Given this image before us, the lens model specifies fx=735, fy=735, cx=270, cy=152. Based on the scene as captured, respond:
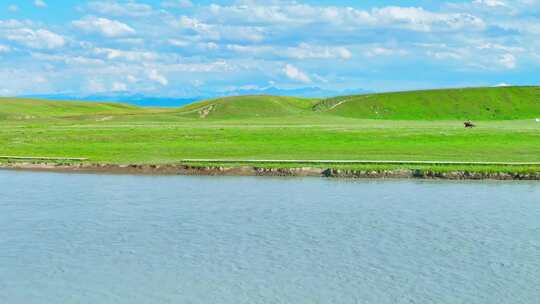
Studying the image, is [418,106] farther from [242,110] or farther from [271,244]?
[271,244]

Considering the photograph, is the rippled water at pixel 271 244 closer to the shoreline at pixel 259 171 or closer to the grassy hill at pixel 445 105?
the shoreline at pixel 259 171

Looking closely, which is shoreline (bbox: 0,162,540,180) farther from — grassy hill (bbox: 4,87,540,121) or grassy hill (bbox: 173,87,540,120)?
grassy hill (bbox: 173,87,540,120)

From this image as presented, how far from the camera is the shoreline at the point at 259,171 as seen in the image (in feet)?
150

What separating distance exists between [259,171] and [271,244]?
21.6m

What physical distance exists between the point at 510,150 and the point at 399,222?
98.1ft

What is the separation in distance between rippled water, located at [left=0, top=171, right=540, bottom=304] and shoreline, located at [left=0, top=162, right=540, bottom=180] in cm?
315

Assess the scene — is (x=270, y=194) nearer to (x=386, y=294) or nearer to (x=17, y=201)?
(x=17, y=201)

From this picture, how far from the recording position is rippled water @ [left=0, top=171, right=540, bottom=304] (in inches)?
844

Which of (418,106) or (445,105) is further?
(418,106)

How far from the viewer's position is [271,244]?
27.0 m

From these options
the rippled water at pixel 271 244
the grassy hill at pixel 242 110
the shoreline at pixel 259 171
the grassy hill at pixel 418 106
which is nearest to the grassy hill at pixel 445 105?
the grassy hill at pixel 418 106

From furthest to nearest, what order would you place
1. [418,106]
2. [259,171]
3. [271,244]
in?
[418,106], [259,171], [271,244]

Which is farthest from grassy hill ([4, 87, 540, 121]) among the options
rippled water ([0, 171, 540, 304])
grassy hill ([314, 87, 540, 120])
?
rippled water ([0, 171, 540, 304])

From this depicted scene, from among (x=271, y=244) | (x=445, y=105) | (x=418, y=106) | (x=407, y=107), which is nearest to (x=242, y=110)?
(x=407, y=107)
